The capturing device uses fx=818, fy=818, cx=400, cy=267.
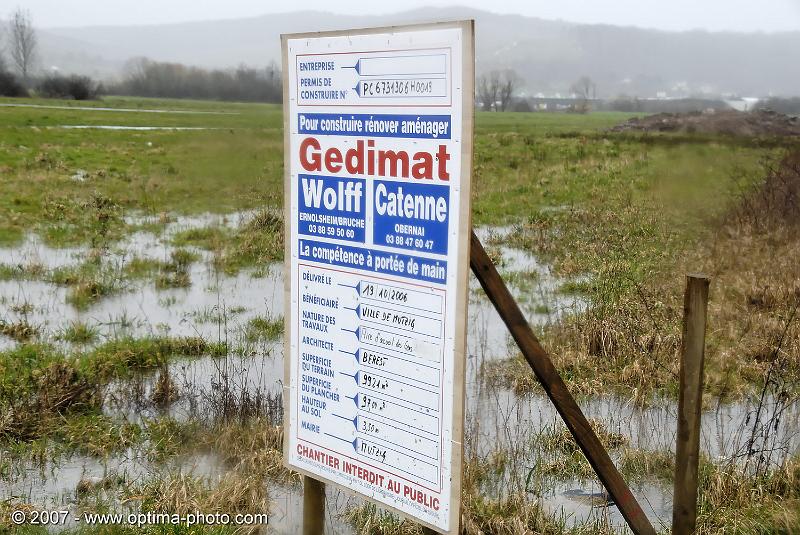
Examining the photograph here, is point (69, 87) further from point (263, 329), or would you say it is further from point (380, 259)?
point (380, 259)

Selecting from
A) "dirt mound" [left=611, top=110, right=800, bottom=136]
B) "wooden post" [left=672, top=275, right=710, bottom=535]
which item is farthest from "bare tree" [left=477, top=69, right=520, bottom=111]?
"wooden post" [left=672, top=275, right=710, bottom=535]

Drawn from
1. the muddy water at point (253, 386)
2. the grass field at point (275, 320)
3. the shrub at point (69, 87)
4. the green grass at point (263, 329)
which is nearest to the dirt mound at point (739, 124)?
the grass field at point (275, 320)

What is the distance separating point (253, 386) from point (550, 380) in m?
3.95

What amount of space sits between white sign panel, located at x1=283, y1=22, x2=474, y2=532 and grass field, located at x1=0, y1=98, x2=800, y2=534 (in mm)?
1216

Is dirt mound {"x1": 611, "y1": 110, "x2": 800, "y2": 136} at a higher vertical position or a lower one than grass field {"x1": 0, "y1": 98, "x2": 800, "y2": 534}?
higher

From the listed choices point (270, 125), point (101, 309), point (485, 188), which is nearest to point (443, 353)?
point (101, 309)

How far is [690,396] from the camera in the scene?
4.07 metres

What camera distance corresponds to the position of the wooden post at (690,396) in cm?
399

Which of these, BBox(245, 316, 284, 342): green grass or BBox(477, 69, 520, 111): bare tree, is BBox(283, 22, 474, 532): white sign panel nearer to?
BBox(245, 316, 284, 342): green grass

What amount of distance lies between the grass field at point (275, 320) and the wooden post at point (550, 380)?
829 millimetres

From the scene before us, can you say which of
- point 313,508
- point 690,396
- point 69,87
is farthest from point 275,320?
point 69,87

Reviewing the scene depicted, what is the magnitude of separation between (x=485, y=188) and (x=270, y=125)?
8847mm

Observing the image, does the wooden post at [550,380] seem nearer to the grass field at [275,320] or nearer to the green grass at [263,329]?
the grass field at [275,320]

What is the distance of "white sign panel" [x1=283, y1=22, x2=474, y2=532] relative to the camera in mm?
3410
